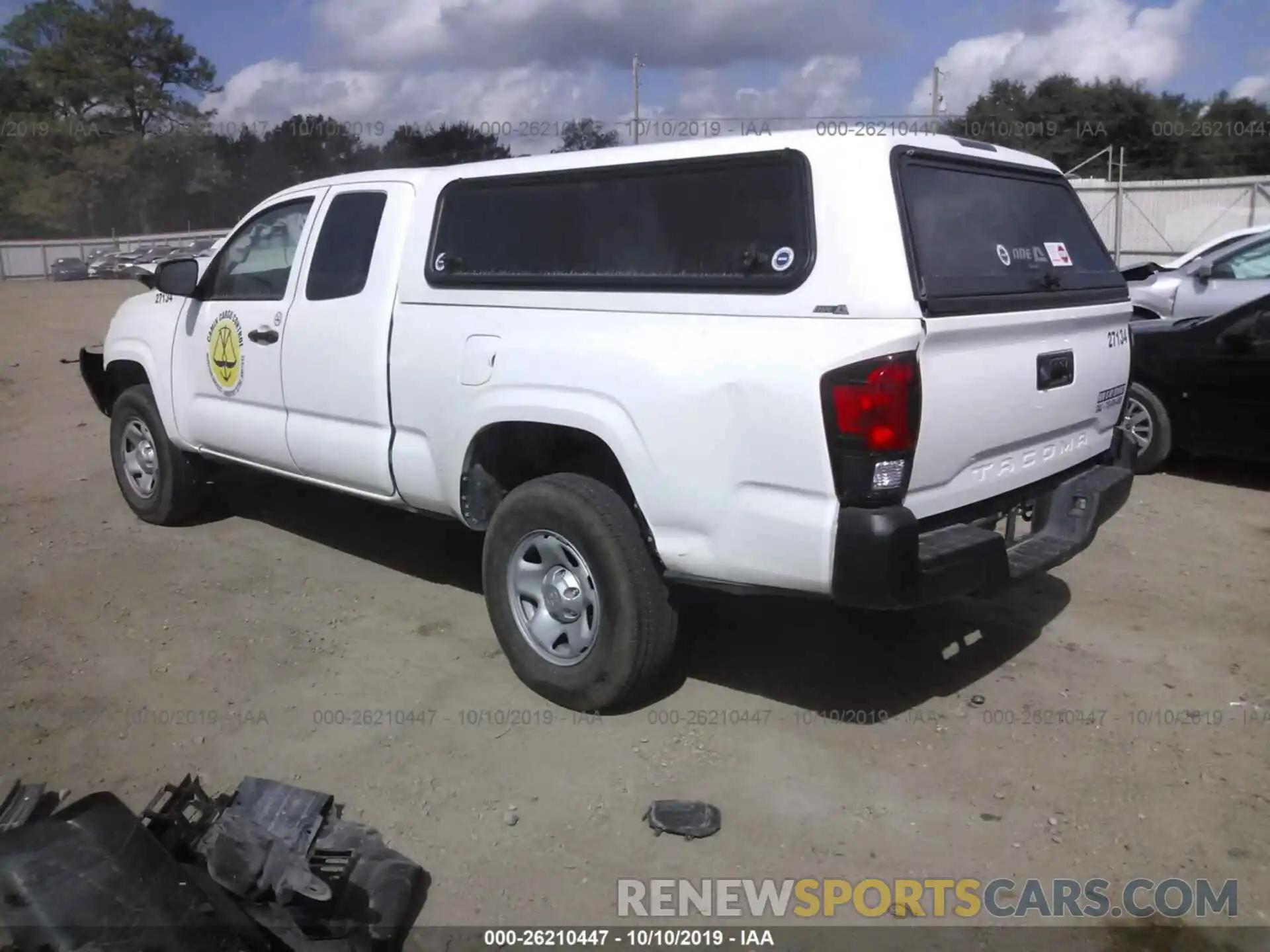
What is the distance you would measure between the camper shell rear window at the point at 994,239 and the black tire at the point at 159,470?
178 inches

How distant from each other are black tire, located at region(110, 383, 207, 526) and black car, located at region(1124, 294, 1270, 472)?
5.80 meters

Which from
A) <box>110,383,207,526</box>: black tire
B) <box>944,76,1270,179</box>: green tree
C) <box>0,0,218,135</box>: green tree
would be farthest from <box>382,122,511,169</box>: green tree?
<box>0,0,218,135</box>: green tree

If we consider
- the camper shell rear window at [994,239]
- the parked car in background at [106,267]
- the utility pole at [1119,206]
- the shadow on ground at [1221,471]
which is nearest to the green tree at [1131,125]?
the utility pole at [1119,206]

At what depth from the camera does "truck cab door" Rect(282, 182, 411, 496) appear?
15.5 feet

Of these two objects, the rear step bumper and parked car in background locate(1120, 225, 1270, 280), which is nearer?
the rear step bumper

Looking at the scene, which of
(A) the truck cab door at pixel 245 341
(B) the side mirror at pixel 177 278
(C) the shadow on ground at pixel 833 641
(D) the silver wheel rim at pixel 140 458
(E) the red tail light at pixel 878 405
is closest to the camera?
(E) the red tail light at pixel 878 405

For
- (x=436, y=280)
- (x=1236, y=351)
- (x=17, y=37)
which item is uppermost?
(x=17, y=37)

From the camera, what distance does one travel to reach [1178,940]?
2.93m

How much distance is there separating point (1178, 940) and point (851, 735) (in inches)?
51.0

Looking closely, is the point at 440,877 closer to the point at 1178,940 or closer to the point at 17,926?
the point at 17,926

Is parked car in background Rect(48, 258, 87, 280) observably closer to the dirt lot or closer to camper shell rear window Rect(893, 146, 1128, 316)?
the dirt lot

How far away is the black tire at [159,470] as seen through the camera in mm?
6297

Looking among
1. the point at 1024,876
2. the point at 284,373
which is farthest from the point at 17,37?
the point at 1024,876

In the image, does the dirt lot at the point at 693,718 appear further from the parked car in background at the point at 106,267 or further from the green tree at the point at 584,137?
the parked car in background at the point at 106,267
